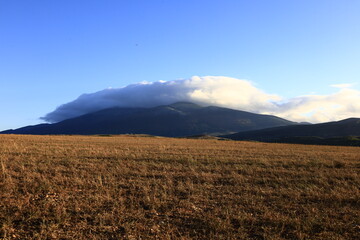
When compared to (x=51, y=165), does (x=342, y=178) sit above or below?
below

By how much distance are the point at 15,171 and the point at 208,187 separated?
8.40 m

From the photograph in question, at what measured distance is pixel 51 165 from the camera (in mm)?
12320

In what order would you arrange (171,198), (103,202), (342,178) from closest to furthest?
1. (103,202)
2. (171,198)
3. (342,178)

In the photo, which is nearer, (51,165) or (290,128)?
(51,165)

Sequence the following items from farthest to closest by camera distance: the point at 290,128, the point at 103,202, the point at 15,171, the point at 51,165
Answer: the point at 290,128
the point at 51,165
the point at 15,171
the point at 103,202

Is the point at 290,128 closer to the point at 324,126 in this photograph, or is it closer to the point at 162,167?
the point at 324,126

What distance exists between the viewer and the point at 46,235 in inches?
207

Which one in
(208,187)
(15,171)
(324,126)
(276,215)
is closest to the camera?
(276,215)

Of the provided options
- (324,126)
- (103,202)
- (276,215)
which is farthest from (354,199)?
(324,126)

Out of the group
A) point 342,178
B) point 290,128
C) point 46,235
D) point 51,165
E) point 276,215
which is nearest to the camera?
point 46,235

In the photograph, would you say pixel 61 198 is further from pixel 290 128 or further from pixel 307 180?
pixel 290 128

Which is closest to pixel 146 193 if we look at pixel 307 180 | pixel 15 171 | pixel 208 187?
pixel 208 187

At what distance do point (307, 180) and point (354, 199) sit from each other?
9.16 ft

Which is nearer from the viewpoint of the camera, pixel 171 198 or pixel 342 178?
pixel 171 198
